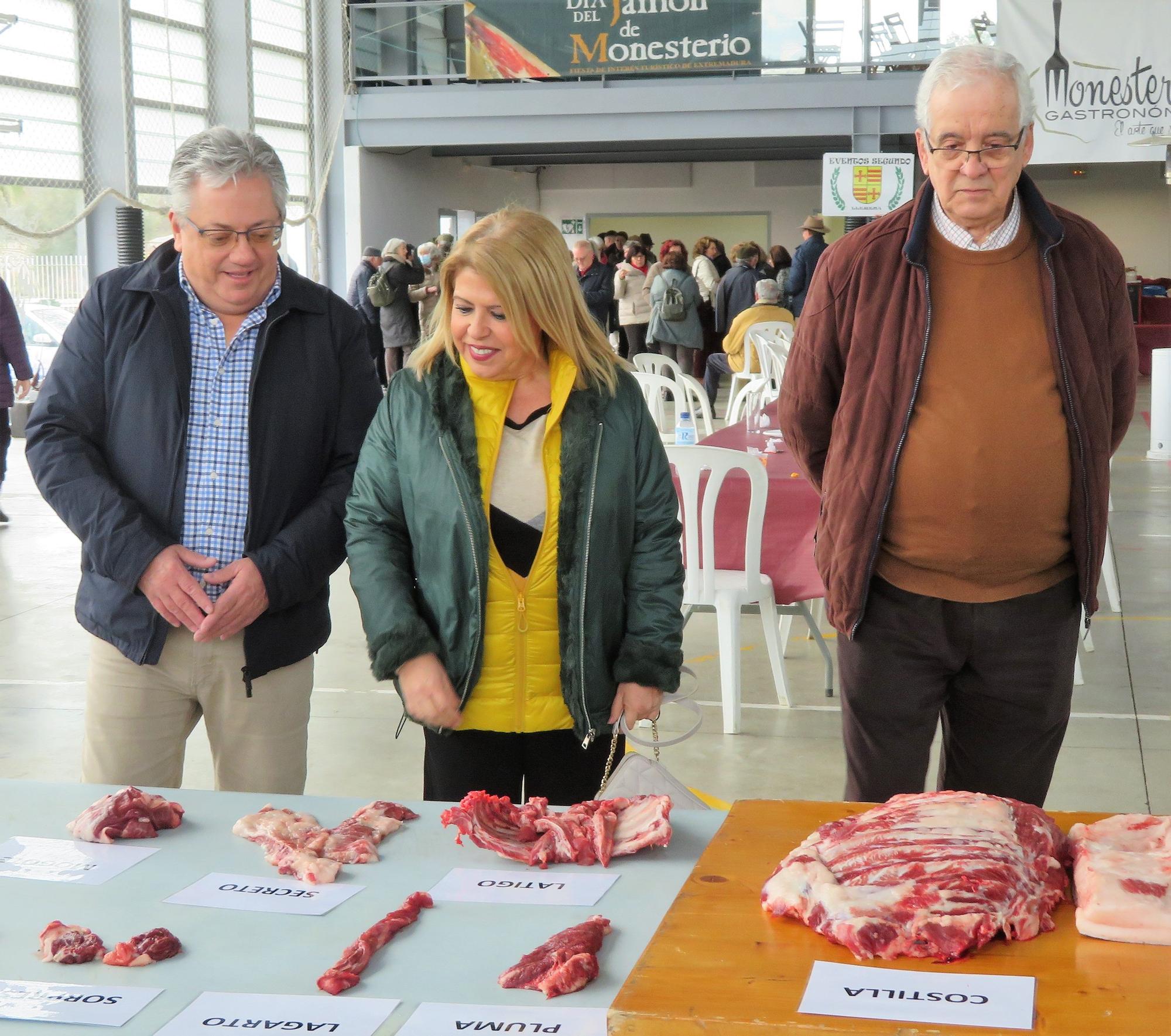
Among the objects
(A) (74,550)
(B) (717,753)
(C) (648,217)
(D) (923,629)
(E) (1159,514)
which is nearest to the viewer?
(D) (923,629)

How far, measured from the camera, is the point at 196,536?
2.31 m

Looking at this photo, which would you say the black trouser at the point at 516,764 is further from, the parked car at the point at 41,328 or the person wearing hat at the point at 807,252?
the parked car at the point at 41,328

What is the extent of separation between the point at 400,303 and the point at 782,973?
12.8 metres

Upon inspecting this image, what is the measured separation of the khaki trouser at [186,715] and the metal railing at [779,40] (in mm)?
11904

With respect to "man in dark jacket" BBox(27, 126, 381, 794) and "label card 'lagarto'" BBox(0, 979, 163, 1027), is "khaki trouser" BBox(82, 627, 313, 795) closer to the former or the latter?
"man in dark jacket" BBox(27, 126, 381, 794)

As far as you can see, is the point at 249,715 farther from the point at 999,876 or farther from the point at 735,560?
the point at 735,560

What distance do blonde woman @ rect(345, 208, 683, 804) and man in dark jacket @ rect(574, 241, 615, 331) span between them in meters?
12.1

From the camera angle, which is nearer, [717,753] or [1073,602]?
[1073,602]

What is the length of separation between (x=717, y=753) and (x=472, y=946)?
2977 mm

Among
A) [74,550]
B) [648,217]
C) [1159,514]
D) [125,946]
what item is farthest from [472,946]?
[648,217]

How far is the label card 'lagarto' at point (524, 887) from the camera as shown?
153cm

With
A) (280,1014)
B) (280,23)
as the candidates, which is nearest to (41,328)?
(280,23)

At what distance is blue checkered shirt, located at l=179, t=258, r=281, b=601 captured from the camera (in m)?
2.30

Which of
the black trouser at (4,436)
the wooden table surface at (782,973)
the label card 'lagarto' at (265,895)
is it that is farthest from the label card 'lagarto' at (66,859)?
the black trouser at (4,436)
